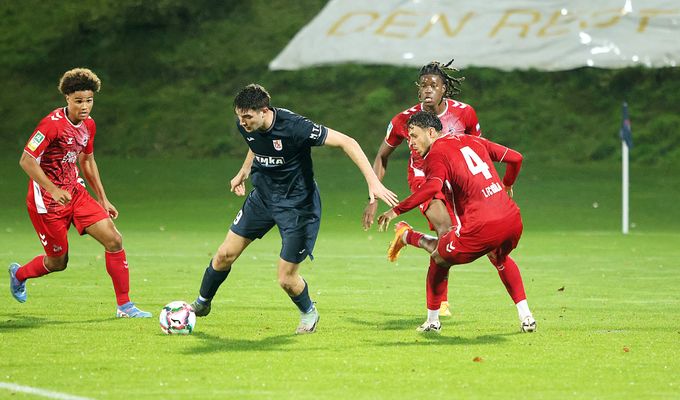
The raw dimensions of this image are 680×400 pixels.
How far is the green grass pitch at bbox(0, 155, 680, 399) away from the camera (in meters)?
7.14

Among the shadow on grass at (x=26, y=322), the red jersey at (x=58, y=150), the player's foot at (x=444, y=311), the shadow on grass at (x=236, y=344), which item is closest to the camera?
the shadow on grass at (x=236, y=344)

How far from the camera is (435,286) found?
958cm

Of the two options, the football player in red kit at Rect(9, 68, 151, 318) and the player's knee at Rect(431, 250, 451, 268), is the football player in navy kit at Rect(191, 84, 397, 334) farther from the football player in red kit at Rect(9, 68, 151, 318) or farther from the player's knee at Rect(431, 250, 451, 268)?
the football player in red kit at Rect(9, 68, 151, 318)

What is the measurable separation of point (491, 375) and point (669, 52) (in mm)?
25985

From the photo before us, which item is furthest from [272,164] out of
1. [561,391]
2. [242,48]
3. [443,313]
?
[242,48]

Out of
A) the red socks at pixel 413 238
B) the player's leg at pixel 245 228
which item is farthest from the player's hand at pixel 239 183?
the red socks at pixel 413 238

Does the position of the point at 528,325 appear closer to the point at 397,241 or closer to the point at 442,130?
the point at 397,241

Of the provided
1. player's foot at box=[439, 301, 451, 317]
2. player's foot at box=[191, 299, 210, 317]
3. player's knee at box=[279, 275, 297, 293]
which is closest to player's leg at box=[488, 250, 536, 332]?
player's foot at box=[439, 301, 451, 317]

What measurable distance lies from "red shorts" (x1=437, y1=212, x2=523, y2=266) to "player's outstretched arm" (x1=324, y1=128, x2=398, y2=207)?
0.69 metres

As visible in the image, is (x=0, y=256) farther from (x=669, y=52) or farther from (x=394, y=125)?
(x=669, y=52)

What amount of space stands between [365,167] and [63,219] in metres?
2.96

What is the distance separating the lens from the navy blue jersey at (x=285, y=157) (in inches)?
356

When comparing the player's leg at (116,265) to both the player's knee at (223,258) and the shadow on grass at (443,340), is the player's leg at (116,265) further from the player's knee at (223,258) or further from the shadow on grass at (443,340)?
the shadow on grass at (443,340)

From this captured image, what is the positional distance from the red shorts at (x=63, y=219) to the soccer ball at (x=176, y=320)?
145 cm
